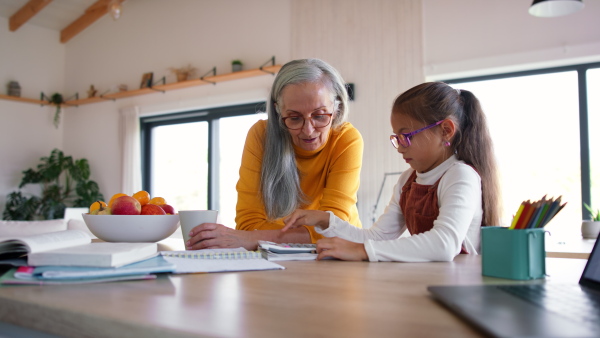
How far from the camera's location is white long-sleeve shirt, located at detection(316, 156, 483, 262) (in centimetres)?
110

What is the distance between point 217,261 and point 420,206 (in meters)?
0.71

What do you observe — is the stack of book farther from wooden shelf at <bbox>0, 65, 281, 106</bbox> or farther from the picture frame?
the picture frame

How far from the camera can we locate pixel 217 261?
1020mm

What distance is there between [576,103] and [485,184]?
3.34m

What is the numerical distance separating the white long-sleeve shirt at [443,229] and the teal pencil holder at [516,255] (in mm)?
231

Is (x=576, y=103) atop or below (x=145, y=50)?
below

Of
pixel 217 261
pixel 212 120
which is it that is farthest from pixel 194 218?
pixel 212 120

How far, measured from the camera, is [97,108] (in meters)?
7.07

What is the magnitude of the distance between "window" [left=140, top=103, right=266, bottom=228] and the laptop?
4865 millimetres

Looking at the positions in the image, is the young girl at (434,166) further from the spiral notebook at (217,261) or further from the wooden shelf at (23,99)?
the wooden shelf at (23,99)

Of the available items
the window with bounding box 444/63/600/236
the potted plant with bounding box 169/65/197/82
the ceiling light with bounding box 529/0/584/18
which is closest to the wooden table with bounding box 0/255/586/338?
the ceiling light with bounding box 529/0/584/18

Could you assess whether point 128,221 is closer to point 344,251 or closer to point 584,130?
point 344,251

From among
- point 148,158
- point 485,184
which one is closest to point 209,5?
point 148,158

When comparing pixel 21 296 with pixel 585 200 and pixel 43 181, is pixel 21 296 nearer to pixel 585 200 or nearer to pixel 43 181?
pixel 585 200
